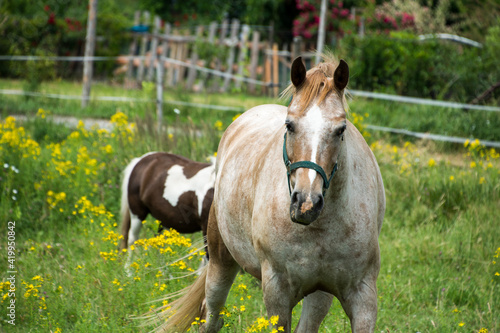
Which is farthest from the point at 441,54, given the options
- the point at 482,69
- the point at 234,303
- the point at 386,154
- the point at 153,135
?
the point at 234,303

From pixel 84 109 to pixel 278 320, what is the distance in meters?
9.99

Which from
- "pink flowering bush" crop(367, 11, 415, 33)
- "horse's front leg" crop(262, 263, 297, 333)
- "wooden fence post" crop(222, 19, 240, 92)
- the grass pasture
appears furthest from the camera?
"wooden fence post" crop(222, 19, 240, 92)

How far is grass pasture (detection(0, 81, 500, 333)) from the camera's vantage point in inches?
154

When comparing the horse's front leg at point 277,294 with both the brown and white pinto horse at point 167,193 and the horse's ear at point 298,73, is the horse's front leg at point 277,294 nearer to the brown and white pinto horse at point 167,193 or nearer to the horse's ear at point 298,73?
the horse's ear at point 298,73

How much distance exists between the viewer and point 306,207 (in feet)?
7.30

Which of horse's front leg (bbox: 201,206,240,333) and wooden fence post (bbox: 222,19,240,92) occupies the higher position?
wooden fence post (bbox: 222,19,240,92)

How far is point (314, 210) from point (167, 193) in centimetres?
319

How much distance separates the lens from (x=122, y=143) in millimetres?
6992

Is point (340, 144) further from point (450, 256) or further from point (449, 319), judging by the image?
point (450, 256)

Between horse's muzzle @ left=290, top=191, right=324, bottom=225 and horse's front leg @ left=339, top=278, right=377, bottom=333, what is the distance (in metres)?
0.60

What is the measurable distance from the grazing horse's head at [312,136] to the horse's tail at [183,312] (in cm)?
165

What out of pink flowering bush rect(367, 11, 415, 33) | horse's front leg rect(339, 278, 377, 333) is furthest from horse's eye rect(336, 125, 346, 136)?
pink flowering bush rect(367, 11, 415, 33)

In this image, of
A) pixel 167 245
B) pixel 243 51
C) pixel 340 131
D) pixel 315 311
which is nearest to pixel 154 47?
pixel 243 51

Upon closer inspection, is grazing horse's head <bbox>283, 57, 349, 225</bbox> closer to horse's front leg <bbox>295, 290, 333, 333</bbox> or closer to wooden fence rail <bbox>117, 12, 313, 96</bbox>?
horse's front leg <bbox>295, 290, 333, 333</bbox>
